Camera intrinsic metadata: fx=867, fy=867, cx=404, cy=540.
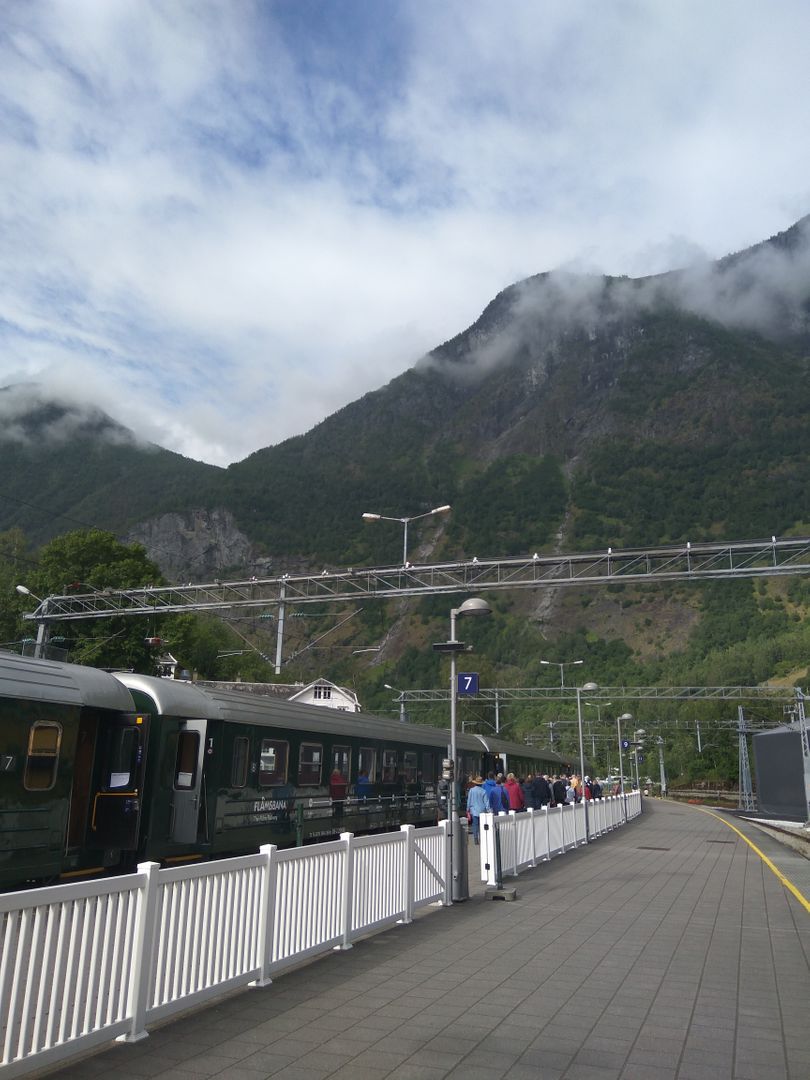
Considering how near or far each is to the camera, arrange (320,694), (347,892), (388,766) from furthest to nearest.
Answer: (320,694)
(388,766)
(347,892)

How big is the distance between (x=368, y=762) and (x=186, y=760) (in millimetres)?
7540

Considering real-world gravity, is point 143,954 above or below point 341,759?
below

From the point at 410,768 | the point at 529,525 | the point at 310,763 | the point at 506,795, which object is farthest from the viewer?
the point at 529,525

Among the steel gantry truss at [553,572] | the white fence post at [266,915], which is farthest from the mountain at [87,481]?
the white fence post at [266,915]

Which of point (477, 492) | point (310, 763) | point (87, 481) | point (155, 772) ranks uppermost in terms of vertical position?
point (477, 492)

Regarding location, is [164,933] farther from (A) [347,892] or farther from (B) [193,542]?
(B) [193,542]

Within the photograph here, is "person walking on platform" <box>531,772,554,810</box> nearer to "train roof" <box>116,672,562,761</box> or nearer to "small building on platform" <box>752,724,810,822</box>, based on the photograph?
"train roof" <box>116,672,562,761</box>

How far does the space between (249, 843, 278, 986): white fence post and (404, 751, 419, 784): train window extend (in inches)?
668

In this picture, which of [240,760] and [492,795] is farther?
[492,795]

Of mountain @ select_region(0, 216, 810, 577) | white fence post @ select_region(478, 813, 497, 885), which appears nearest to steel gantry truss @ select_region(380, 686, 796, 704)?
white fence post @ select_region(478, 813, 497, 885)

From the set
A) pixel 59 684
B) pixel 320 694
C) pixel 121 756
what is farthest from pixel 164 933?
pixel 320 694

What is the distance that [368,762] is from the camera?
2102 centimetres

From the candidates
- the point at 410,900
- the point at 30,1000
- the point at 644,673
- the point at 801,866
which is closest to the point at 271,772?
the point at 410,900

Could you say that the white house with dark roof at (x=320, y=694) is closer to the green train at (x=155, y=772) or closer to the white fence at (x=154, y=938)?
the green train at (x=155, y=772)
